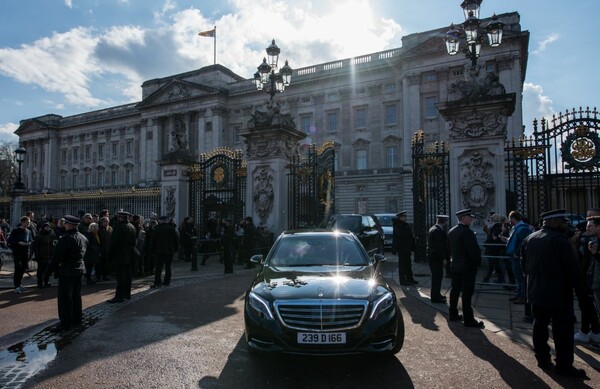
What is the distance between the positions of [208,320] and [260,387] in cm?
301

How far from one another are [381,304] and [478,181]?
804 cm

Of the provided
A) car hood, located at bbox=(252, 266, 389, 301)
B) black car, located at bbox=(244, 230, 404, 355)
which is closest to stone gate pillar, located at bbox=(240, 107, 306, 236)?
car hood, located at bbox=(252, 266, 389, 301)

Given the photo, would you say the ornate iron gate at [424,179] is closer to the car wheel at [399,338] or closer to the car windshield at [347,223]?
the car windshield at [347,223]

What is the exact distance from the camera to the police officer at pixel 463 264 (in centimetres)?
683

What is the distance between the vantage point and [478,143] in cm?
1169

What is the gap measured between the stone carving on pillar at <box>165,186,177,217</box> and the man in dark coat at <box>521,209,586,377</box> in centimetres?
1437

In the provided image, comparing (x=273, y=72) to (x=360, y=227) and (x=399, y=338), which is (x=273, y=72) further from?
(x=399, y=338)

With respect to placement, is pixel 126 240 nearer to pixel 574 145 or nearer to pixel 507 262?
pixel 507 262

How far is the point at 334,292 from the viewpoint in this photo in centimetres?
486

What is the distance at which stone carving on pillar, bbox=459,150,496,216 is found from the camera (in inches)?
454

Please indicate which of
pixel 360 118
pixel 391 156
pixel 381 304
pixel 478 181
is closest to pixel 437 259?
pixel 381 304

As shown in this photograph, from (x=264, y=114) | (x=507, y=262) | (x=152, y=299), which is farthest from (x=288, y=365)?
(x=264, y=114)

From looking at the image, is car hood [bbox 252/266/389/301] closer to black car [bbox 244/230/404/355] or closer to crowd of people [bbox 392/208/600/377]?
black car [bbox 244/230/404/355]

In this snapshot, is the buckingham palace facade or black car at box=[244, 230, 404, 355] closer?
black car at box=[244, 230, 404, 355]
